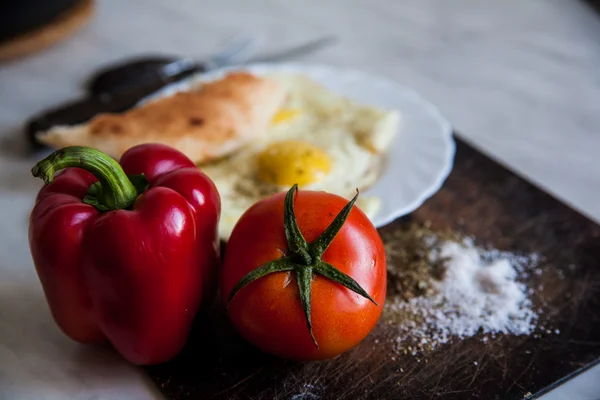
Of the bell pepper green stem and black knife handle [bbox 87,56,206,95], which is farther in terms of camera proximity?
black knife handle [bbox 87,56,206,95]

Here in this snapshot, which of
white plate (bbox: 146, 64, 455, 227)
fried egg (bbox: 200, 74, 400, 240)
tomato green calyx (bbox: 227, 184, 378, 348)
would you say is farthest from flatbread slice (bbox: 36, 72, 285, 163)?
tomato green calyx (bbox: 227, 184, 378, 348)

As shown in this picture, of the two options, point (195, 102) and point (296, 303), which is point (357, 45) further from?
point (296, 303)

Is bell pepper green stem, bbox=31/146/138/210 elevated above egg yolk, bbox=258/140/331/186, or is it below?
above

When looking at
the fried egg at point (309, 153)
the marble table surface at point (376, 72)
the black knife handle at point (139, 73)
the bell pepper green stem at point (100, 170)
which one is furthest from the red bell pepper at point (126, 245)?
the black knife handle at point (139, 73)

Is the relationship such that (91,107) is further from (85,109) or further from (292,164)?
(292,164)

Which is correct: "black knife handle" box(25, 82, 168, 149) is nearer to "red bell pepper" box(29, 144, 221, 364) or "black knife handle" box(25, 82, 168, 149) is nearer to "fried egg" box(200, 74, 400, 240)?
"fried egg" box(200, 74, 400, 240)

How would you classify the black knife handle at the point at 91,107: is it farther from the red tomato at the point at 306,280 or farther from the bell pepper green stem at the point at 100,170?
the red tomato at the point at 306,280

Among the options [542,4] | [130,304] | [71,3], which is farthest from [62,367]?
[542,4]
